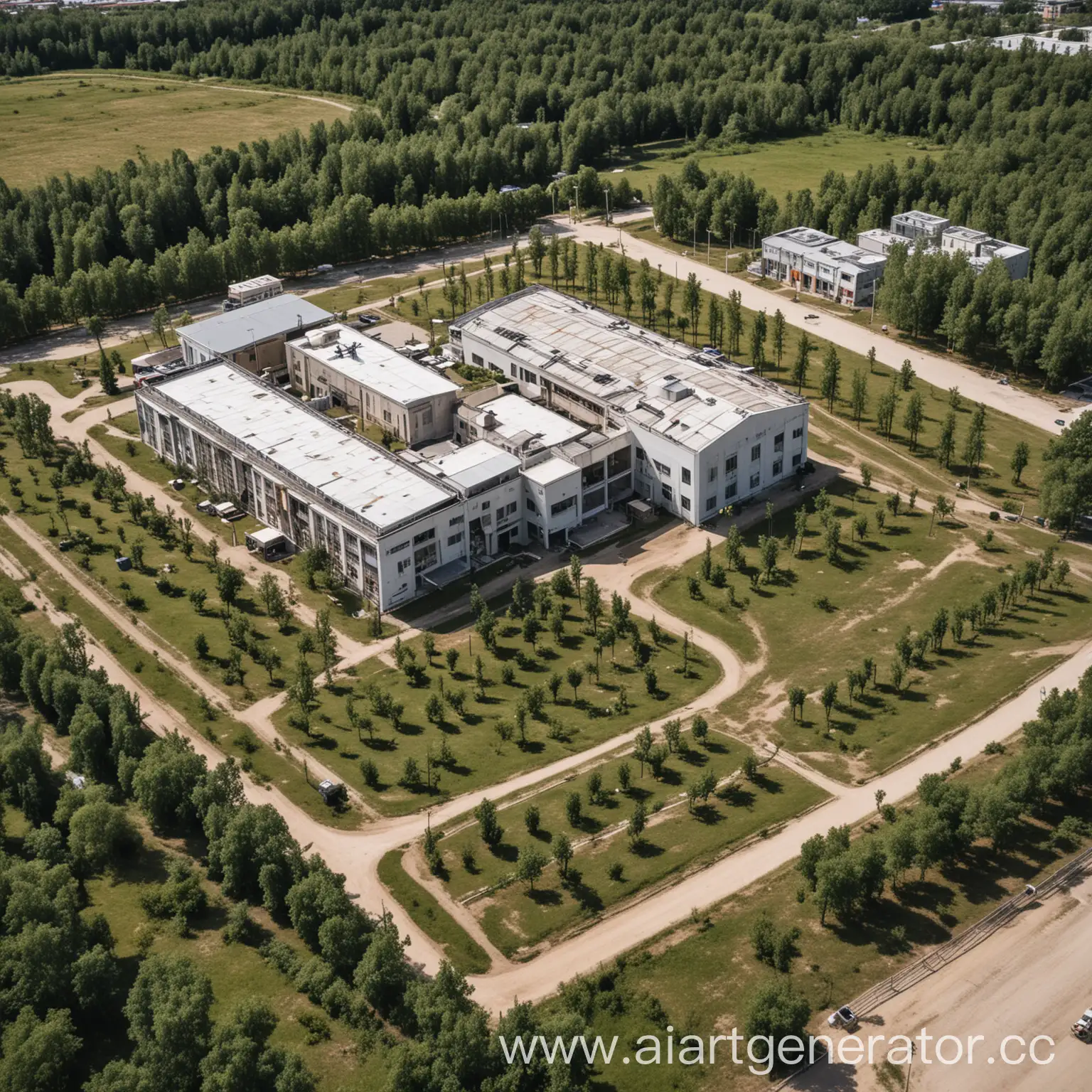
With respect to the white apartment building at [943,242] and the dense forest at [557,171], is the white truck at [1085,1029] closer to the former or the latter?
the dense forest at [557,171]

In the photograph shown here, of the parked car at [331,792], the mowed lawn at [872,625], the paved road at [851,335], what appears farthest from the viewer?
the paved road at [851,335]

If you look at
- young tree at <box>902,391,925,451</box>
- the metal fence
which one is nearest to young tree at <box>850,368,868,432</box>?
young tree at <box>902,391,925,451</box>

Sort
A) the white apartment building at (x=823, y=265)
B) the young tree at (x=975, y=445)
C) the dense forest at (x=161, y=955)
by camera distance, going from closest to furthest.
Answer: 1. the dense forest at (x=161, y=955)
2. the young tree at (x=975, y=445)
3. the white apartment building at (x=823, y=265)

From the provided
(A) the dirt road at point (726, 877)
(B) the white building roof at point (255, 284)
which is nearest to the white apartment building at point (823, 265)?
(B) the white building roof at point (255, 284)

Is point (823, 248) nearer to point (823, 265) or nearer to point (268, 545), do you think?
point (823, 265)

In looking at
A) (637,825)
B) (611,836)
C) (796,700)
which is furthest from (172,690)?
(796,700)

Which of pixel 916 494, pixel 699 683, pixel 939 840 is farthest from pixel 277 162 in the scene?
pixel 939 840
